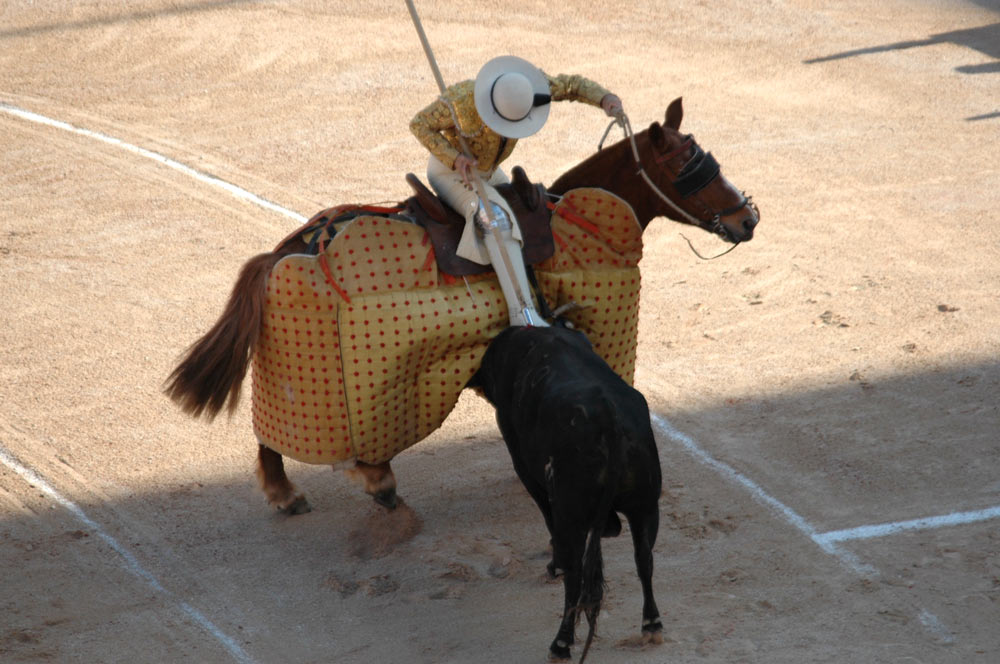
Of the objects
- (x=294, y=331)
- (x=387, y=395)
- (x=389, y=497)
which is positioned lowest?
(x=389, y=497)

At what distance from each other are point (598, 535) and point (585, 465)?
0.29m

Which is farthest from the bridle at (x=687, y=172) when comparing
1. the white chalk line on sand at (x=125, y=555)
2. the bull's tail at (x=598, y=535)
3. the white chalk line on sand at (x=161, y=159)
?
the white chalk line on sand at (x=161, y=159)

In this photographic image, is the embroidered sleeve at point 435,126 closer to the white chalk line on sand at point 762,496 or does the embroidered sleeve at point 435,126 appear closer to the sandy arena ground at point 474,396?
the sandy arena ground at point 474,396

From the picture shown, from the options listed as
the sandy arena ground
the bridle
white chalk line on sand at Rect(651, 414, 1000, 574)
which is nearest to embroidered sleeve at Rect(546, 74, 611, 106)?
A: the bridle

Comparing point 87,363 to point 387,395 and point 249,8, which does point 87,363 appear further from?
point 249,8

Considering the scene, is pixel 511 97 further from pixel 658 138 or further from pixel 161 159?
pixel 161 159

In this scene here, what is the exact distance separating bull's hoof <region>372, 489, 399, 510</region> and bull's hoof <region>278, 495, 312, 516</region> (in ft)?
1.64

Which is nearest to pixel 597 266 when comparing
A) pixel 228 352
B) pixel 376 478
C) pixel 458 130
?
pixel 458 130

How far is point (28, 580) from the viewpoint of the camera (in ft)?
18.0

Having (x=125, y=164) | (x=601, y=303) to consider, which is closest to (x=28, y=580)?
(x=601, y=303)

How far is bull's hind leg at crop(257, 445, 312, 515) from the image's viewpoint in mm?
6008

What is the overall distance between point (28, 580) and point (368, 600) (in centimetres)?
159

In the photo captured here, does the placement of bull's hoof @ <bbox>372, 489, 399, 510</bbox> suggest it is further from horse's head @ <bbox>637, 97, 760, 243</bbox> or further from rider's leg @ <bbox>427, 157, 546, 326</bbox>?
horse's head @ <bbox>637, 97, 760, 243</bbox>

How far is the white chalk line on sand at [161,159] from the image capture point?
9.80m
